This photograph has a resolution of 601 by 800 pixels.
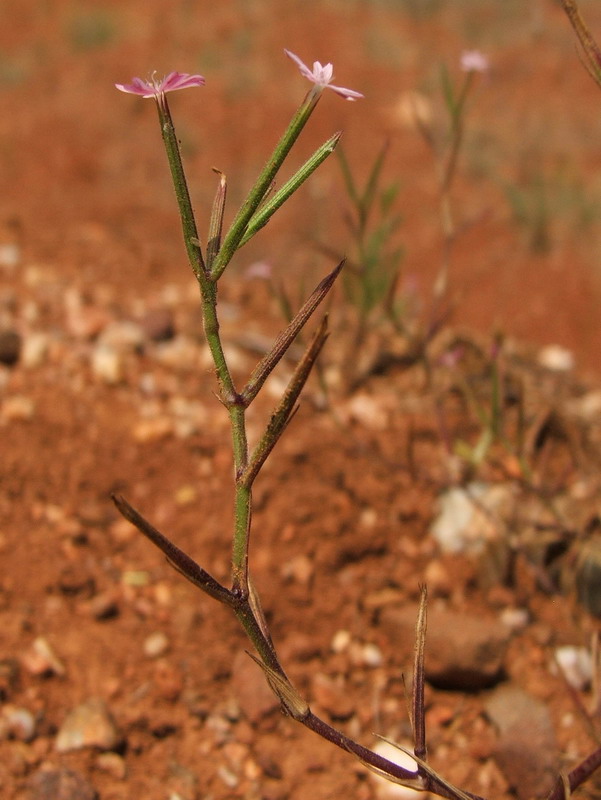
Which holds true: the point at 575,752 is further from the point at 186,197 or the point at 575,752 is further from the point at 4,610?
the point at 186,197

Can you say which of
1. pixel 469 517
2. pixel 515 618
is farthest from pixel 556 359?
pixel 515 618

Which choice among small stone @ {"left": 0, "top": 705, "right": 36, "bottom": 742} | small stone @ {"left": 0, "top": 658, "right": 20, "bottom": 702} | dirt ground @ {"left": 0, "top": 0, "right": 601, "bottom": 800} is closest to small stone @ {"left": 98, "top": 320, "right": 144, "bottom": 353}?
dirt ground @ {"left": 0, "top": 0, "right": 601, "bottom": 800}

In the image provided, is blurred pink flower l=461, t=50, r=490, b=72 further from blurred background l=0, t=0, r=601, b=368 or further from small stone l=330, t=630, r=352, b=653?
small stone l=330, t=630, r=352, b=653

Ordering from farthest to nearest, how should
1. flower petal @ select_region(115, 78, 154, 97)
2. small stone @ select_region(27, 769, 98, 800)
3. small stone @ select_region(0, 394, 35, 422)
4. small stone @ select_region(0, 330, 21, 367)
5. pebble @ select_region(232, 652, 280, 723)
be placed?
small stone @ select_region(0, 330, 21, 367)
small stone @ select_region(0, 394, 35, 422)
pebble @ select_region(232, 652, 280, 723)
small stone @ select_region(27, 769, 98, 800)
flower petal @ select_region(115, 78, 154, 97)

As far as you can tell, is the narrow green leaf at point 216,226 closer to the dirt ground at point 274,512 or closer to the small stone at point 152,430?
the dirt ground at point 274,512

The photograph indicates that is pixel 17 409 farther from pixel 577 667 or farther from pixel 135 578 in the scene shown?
pixel 577 667

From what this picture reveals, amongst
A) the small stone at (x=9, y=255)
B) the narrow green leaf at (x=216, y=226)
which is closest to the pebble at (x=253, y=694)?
the narrow green leaf at (x=216, y=226)

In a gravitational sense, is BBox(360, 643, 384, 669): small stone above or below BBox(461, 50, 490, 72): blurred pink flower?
below

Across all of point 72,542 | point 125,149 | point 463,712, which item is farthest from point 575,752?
point 125,149
